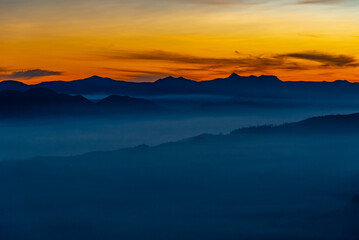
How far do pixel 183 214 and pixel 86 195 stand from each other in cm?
4158

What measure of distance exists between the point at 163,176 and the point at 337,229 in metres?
102

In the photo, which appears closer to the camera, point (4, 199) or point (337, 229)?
point (337, 229)

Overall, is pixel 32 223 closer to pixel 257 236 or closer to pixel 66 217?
pixel 66 217

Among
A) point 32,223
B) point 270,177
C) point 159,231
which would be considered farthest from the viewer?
point 270,177

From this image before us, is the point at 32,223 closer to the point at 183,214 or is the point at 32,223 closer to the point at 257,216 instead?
the point at 183,214

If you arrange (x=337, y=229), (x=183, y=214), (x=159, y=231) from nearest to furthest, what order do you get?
(x=337, y=229) → (x=159, y=231) → (x=183, y=214)

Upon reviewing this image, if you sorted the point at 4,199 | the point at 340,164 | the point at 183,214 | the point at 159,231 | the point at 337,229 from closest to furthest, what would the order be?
the point at 337,229, the point at 159,231, the point at 183,214, the point at 4,199, the point at 340,164

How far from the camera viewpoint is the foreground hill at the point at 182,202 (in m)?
93.8

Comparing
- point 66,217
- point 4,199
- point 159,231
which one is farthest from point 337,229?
point 4,199

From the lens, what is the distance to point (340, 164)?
18862 centimetres

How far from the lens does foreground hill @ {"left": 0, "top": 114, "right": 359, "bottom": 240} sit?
308 feet

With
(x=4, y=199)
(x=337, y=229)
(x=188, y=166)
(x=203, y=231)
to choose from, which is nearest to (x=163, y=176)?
(x=188, y=166)

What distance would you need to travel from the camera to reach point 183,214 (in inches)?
4400

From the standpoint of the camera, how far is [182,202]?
128875mm
